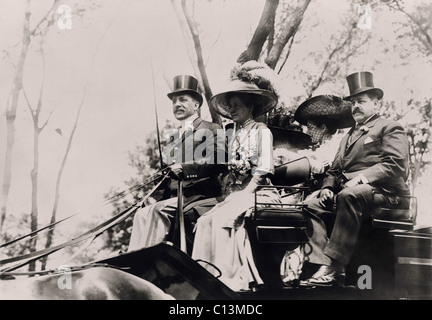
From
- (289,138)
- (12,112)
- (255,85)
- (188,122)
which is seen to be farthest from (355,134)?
(12,112)

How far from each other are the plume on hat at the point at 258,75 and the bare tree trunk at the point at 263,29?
0.30 metres

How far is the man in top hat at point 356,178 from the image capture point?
15.5 ft

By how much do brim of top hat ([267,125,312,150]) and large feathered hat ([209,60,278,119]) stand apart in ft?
0.72

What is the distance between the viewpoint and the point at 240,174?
4980 mm

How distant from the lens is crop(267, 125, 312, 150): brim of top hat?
5.16 metres

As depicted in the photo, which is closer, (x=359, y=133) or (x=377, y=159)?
(x=377, y=159)

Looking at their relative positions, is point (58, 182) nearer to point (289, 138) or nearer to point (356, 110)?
point (289, 138)

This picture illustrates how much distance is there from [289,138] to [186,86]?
1060mm

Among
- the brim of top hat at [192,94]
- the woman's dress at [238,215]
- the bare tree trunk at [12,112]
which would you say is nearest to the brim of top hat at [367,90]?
the woman's dress at [238,215]

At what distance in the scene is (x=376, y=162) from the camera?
500 centimetres

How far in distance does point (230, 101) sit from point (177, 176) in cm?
83

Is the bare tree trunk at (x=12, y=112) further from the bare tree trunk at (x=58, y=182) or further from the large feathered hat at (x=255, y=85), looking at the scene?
the large feathered hat at (x=255, y=85)

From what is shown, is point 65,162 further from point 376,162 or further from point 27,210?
point 376,162

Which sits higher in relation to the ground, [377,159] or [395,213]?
[377,159]
